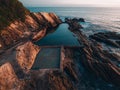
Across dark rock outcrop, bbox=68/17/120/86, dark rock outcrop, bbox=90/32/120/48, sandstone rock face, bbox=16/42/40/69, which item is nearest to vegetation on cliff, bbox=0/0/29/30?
sandstone rock face, bbox=16/42/40/69

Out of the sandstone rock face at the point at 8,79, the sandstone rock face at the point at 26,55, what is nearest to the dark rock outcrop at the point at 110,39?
the sandstone rock face at the point at 26,55

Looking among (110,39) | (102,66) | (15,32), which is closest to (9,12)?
(15,32)

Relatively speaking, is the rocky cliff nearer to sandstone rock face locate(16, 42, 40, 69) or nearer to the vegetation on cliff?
the vegetation on cliff

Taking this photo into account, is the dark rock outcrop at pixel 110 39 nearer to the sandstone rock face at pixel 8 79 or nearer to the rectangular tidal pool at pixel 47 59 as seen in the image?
the rectangular tidal pool at pixel 47 59

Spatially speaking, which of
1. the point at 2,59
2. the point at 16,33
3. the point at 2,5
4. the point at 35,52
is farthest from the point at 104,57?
the point at 2,5

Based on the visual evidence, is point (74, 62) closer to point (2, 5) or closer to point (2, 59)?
point (2, 59)

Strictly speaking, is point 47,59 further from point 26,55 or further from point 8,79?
point 8,79
